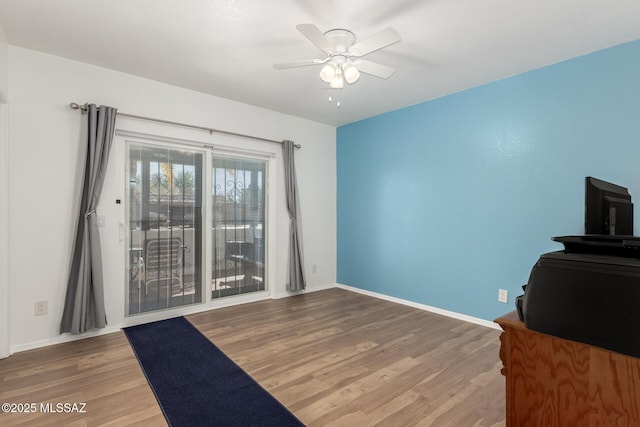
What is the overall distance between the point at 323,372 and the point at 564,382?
1.65 m

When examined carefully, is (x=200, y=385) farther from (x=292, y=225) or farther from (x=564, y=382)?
(x=292, y=225)

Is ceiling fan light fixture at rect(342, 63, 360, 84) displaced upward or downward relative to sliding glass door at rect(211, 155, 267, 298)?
upward

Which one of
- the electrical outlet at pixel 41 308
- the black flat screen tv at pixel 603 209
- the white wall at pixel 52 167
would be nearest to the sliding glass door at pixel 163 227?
the white wall at pixel 52 167

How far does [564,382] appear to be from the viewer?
3.58ft

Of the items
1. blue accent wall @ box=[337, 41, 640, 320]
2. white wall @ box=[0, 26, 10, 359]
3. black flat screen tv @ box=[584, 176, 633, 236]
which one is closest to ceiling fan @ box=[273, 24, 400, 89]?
black flat screen tv @ box=[584, 176, 633, 236]

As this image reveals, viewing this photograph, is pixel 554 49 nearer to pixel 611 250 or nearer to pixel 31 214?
pixel 611 250

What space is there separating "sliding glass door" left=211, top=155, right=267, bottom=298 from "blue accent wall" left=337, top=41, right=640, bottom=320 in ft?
4.69

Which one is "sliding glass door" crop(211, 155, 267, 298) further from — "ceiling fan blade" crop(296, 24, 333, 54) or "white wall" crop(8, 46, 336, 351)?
"ceiling fan blade" crop(296, 24, 333, 54)

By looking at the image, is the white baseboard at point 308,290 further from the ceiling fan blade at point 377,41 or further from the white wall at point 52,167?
the ceiling fan blade at point 377,41

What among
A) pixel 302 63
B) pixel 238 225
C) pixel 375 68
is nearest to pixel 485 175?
pixel 375 68

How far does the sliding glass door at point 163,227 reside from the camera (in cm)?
339

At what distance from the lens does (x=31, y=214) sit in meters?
2.76

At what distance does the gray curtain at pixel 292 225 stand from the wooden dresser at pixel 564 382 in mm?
3379

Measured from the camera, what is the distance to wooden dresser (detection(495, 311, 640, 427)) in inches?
38.7
